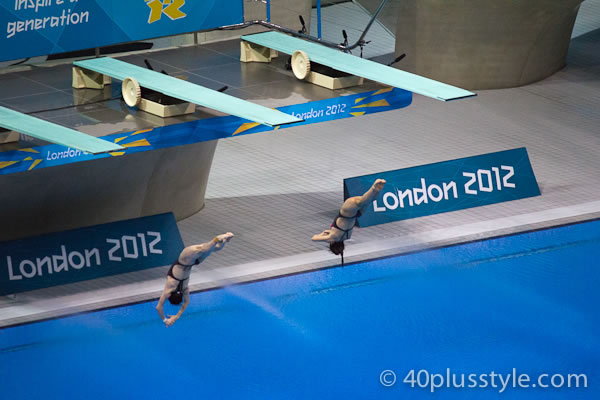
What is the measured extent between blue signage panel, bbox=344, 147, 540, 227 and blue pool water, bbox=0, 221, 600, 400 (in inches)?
40.3

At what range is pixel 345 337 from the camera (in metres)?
13.4

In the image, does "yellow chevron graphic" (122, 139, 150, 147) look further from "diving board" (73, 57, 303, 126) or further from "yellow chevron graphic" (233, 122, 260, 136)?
"yellow chevron graphic" (233, 122, 260, 136)

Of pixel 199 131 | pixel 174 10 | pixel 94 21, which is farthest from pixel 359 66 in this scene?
pixel 94 21

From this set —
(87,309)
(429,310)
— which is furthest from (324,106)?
(87,309)

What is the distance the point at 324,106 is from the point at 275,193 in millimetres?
3162

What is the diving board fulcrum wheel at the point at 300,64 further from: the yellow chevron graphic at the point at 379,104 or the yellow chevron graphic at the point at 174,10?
the yellow chevron graphic at the point at 174,10

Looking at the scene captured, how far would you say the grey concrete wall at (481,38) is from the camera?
20484 millimetres

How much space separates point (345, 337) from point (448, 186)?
356cm

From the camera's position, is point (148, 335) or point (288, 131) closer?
point (148, 335)

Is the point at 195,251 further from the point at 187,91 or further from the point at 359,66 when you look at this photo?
the point at 359,66

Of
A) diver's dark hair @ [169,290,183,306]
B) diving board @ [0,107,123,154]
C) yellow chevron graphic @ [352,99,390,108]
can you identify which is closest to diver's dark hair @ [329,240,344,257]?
yellow chevron graphic @ [352,99,390,108]

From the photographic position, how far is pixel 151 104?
44.9ft

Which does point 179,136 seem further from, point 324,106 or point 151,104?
point 324,106

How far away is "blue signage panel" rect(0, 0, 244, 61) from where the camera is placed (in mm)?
13891
